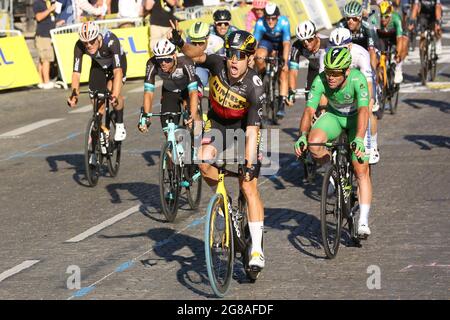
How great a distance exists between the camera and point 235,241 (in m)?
9.91

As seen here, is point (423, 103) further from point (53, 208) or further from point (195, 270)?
point (195, 270)

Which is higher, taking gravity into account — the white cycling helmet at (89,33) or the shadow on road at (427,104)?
the white cycling helmet at (89,33)

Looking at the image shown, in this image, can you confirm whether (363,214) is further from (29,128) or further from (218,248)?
(29,128)

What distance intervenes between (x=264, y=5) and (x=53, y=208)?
7259 millimetres

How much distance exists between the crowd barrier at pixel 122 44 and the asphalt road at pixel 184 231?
639 cm

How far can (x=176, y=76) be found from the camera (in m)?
14.0

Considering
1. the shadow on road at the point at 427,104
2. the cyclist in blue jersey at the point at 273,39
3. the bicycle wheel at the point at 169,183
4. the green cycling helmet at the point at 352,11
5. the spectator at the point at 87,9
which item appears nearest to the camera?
the bicycle wheel at the point at 169,183

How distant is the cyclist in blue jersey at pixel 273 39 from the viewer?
1916 cm

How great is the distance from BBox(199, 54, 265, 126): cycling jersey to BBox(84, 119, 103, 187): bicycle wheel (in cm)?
480

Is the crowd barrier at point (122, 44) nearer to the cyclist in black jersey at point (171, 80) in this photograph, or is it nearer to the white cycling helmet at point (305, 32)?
the white cycling helmet at point (305, 32)

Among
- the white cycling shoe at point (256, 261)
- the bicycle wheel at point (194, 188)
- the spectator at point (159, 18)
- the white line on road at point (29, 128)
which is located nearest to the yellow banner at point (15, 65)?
the spectator at point (159, 18)

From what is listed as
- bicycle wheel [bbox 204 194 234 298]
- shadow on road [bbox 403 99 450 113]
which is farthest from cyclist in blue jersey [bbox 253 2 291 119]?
bicycle wheel [bbox 204 194 234 298]

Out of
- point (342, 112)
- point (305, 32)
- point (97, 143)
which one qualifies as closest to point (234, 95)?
point (342, 112)
